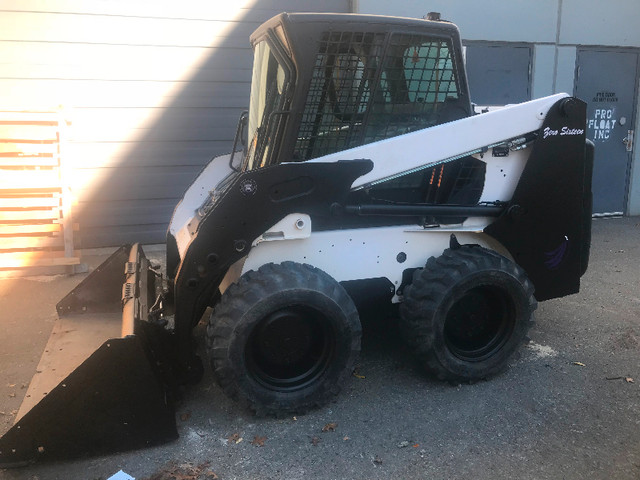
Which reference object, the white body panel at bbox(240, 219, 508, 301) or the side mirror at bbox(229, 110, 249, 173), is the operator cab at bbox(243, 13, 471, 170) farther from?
the side mirror at bbox(229, 110, 249, 173)

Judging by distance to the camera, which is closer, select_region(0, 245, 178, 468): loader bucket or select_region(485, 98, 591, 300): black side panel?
select_region(0, 245, 178, 468): loader bucket

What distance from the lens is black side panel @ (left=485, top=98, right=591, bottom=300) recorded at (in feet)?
12.1

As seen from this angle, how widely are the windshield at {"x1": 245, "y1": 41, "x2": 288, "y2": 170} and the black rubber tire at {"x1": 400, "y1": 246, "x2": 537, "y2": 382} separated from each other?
50.0 inches

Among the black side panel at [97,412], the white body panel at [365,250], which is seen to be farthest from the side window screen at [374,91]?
the black side panel at [97,412]

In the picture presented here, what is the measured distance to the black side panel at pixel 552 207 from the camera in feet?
12.1

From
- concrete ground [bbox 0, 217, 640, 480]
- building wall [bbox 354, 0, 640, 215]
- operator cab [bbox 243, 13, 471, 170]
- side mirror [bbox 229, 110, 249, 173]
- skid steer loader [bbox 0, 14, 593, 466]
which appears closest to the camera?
concrete ground [bbox 0, 217, 640, 480]

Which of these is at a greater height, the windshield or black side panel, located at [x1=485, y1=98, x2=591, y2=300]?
the windshield

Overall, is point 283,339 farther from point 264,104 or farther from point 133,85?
point 133,85

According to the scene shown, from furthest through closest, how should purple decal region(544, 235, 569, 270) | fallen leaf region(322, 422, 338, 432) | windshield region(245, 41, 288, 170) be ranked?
purple decal region(544, 235, 569, 270), windshield region(245, 41, 288, 170), fallen leaf region(322, 422, 338, 432)

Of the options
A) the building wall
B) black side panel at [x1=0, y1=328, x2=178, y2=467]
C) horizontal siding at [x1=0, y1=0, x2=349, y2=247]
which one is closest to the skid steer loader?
black side panel at [x1=0, y1=328, x2=178, y2=467]

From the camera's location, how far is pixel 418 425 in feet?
10.8

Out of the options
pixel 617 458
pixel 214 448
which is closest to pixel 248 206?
pixel 214 448

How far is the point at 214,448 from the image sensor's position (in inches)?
121

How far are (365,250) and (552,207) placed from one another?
131cm
